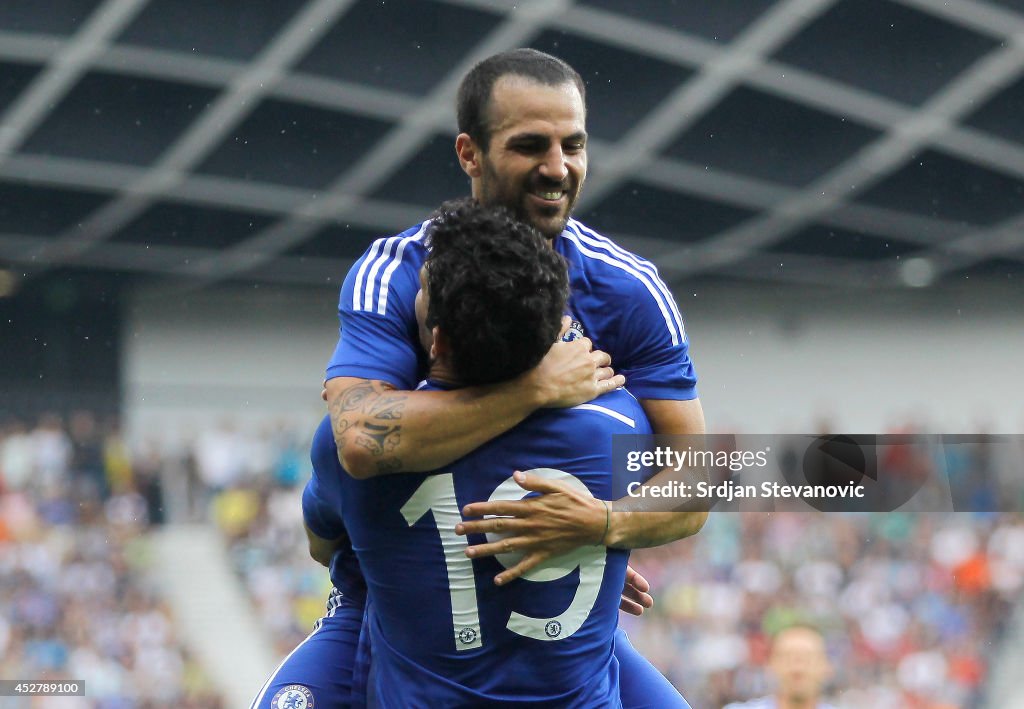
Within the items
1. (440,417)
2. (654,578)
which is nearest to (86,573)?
(654,578)

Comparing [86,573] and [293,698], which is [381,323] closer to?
[293,698]

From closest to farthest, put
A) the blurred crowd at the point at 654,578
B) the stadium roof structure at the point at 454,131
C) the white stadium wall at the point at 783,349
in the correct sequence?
the blurred crowd at the point at 654,578
the stadium roof structure at the point at 454,131
the white stadium wall at the point at 783,349

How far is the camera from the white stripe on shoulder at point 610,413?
213 centimetres

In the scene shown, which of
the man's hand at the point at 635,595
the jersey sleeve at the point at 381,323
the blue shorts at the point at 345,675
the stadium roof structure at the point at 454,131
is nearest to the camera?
the jersey sleeve at the point at 381,323

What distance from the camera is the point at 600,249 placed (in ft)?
8.17

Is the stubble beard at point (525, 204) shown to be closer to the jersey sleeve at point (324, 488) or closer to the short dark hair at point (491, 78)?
the short dark hair at point (491, 78)

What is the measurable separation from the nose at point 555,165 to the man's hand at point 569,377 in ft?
1.16

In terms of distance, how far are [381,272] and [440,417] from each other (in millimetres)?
360

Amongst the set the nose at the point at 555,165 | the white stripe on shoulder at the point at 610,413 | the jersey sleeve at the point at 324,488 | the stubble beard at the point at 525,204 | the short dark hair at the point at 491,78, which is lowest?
the jersey sleeve at the point at 324,488

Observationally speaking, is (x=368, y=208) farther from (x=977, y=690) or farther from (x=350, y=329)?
(x=350, y=329)

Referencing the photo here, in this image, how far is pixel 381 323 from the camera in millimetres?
2219

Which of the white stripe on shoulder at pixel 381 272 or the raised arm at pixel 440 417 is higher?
the white stripe on shoulder at pixel 381 272

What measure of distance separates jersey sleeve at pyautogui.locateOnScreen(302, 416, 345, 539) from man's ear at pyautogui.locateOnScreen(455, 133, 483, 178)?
A: 2.00 ft

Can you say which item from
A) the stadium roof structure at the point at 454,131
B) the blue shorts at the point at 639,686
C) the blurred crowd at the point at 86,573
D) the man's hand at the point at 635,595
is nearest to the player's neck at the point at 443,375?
the blue shorts at the point at 639,686
